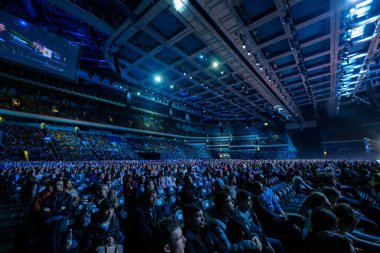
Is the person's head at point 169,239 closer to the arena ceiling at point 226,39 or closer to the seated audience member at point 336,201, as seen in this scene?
the seated audience member at point 336,201

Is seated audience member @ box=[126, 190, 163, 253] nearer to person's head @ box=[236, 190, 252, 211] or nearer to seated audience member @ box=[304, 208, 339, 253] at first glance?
person's head @ box=[236, 190, 252, 211]

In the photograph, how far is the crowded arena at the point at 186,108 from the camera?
2613mm

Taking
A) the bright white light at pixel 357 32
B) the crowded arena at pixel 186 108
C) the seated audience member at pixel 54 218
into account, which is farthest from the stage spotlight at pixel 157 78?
the bright white light at pixel 357 32

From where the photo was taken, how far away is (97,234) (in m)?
2.56

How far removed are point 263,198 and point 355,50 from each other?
14.1 metres

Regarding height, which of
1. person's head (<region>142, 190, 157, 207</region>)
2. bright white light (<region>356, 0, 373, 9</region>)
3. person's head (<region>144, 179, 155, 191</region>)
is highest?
bright white light (<region>356, 0, 373, 9</region>)

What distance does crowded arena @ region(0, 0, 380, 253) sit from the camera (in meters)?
2.61

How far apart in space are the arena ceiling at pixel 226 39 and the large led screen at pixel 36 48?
190 centimetres

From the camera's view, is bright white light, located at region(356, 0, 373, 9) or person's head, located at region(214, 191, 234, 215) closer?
person's head, located at region(214, 191, 234, 215)

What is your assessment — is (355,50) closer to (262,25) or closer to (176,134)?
(262,25)

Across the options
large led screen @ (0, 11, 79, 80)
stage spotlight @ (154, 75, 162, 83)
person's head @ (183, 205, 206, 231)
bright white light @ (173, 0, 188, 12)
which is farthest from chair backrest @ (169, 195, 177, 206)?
large led screen @ (0, 11, 79, 80)

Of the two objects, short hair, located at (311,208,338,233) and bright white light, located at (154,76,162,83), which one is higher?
bright white light, located at (154,76,162,83)

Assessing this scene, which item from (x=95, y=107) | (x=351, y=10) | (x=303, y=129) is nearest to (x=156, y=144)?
(x=95, y=107)

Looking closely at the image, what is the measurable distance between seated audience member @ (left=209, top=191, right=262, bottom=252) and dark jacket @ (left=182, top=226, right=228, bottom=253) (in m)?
0.07
